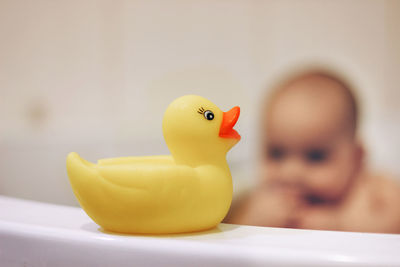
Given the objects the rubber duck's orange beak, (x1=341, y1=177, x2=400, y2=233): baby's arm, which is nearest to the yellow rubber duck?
the rubber duck's orange beak

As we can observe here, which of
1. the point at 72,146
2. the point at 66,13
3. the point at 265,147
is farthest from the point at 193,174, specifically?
the point at 66,13

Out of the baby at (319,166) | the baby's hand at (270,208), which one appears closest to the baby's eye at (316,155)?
the baby at (319,166)

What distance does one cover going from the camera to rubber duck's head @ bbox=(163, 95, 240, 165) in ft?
1.85

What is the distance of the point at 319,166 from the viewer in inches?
58.5

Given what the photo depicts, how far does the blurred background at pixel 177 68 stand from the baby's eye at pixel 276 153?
0.07 m

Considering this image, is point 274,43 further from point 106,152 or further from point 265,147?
point 106,152

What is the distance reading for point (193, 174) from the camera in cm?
54

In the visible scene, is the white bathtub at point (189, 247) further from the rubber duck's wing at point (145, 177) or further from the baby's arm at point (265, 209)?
the baby's arm at point (265, 209)

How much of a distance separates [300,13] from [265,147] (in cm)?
56

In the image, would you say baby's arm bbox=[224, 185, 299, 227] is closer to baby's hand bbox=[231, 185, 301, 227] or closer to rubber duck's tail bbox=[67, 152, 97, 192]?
baby's hand bbox=[231, 185, 301, 227]

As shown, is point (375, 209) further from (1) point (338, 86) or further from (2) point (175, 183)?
(2) point (175, 183)

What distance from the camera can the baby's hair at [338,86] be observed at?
1510 millimetres

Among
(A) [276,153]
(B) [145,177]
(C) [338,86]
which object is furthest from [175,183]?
(C) [338,86]

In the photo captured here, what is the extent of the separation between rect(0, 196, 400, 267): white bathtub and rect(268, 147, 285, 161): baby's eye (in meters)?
0.96
